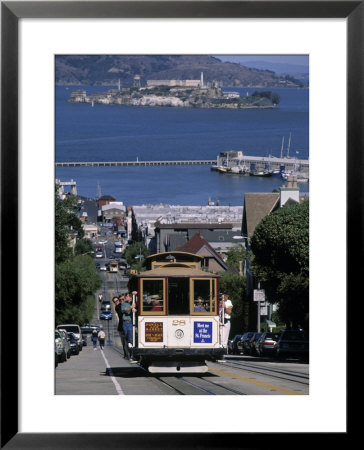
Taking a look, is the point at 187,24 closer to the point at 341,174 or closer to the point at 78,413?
the point at 341,174

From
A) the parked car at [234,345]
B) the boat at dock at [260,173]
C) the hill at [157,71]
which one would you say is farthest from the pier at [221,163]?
the parked car at [234,345]

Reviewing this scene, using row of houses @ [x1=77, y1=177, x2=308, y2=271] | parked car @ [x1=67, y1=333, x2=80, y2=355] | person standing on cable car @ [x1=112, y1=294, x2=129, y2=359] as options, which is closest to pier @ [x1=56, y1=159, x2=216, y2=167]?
row of houses @ [x1=77, y1=177, x2=308, y2=271]

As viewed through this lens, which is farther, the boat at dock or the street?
the boat at dock

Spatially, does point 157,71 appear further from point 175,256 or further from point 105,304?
point 105,304

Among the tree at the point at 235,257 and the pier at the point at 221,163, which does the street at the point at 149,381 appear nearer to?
the pier at the point at 221,163

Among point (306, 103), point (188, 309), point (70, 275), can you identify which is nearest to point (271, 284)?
point (188, 309)

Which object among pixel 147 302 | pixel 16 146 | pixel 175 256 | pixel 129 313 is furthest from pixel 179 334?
pixel 16 146

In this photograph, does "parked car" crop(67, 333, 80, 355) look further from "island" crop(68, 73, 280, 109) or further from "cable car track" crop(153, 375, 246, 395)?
"island" crop(68, 73, 280, 109)
